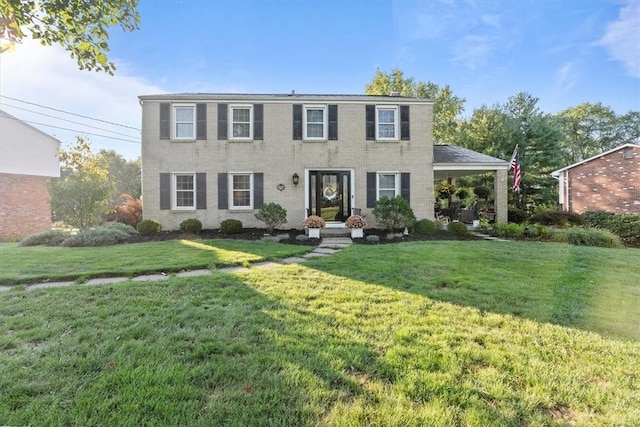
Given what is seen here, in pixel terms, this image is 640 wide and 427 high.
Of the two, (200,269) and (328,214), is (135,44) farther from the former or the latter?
(328,214)

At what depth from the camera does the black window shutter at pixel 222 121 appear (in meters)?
12.8

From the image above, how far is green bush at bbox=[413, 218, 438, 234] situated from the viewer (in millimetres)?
11977

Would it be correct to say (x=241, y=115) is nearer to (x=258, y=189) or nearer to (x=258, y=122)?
(x=258, y=122)

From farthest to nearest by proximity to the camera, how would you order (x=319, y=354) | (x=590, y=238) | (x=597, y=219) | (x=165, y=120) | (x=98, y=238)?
(x=597, y=219)
(x=165, y=120)
(x=590, y=238)
(x=98, y=238)
(x=319, y=354)

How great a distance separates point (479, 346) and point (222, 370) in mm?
2338

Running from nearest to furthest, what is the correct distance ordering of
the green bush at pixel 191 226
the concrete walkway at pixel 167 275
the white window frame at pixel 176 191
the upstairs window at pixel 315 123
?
the concrete walkway at pixel 167 275 → the green bush at pixel 191 226 → the white window frame at pixel 176 191 → the upstairs window at pixel 315 123

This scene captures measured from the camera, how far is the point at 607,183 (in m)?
18.3

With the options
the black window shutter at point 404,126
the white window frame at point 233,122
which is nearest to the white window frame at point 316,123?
the white window frame at point 233,122

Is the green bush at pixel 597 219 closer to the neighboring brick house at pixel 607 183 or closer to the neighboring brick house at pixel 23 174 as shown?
the neighboring brick house at pixel 607 183

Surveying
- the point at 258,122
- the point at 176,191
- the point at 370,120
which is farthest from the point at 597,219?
the point at 176,191

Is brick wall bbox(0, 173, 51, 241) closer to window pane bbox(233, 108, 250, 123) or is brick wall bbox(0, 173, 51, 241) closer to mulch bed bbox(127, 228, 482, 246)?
mulch bed bbox(127, 228, 482, 246)

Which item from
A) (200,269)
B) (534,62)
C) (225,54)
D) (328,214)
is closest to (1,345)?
(200,269)

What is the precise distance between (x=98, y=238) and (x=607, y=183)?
25.1 metres

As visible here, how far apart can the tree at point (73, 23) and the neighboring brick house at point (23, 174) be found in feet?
60.1
